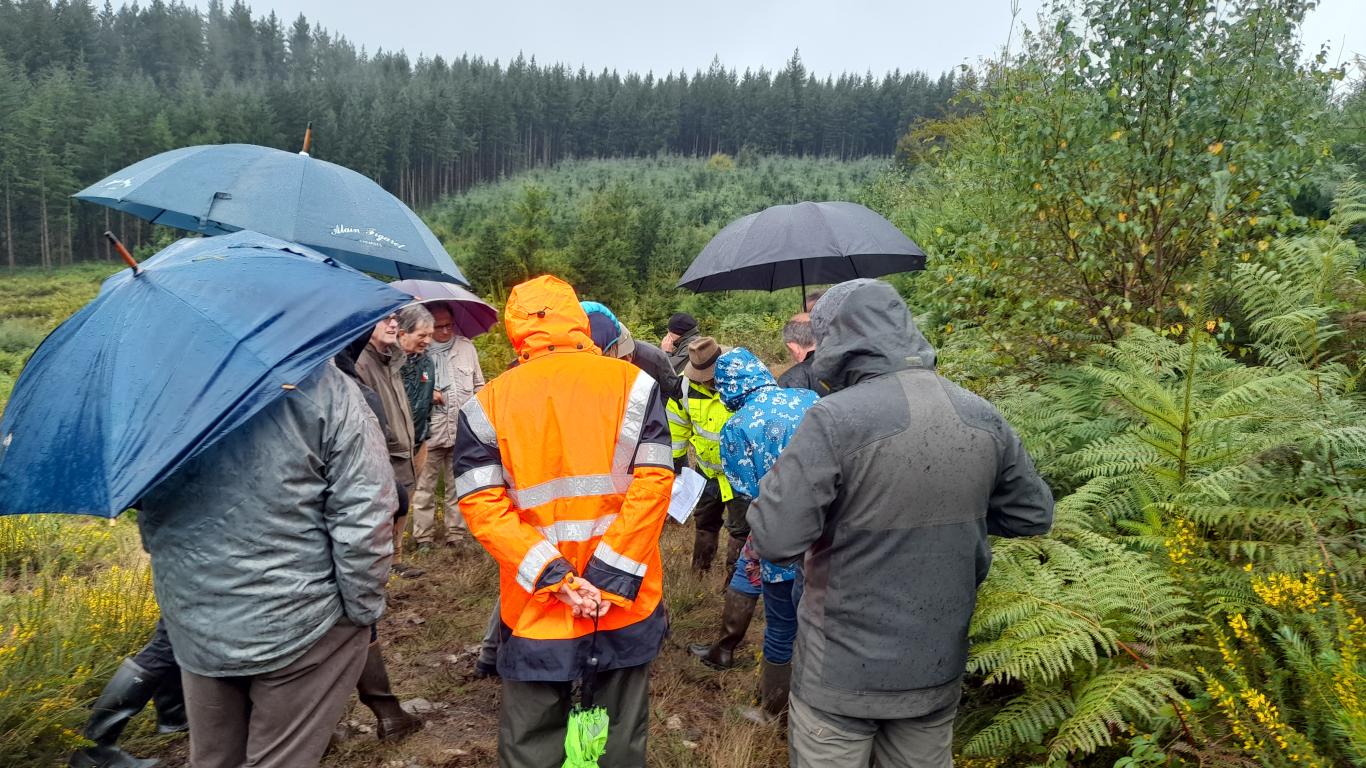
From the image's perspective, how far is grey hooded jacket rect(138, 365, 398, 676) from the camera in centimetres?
205

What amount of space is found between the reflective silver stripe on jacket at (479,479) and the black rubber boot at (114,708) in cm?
170

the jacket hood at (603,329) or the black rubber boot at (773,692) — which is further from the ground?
the jacket hood at (603,329)

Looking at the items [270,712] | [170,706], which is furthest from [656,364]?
[270,712]

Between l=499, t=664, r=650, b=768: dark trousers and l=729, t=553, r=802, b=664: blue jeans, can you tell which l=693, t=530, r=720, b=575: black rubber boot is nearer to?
l=729, t=553, r=802, b=664: blue jeans

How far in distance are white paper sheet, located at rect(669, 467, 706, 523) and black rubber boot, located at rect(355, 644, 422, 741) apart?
1487 millimetres

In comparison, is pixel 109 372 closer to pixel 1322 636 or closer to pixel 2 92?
pixel 1322 636

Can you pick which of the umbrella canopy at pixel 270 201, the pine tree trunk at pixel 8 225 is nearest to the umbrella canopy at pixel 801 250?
the umbrella canopy at pixel 270 201

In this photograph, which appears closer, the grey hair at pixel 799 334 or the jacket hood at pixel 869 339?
the jacket hood at pixel 869 339

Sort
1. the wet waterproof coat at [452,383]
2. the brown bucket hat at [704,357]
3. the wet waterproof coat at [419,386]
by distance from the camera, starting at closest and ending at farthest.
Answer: the brown bucket hat at [704,357]
the wet waterproof coat at [419,386]
the wet waterproof coat at [452,383]

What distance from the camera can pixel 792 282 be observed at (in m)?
5.82

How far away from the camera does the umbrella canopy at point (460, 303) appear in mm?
5117

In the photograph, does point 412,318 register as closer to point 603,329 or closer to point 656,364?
point 603,329

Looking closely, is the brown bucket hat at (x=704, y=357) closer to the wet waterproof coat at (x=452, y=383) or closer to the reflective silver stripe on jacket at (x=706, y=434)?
the reflective silver stripe on jacket at (x=706, y=434)

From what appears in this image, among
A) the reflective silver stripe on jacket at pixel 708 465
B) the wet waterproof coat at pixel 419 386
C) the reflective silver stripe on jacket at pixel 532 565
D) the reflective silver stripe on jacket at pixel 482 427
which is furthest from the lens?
the wet waterproof coat at pixel 419 386
